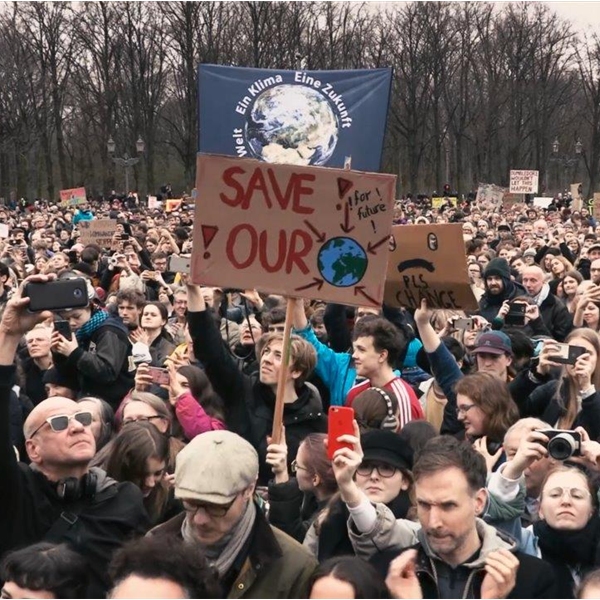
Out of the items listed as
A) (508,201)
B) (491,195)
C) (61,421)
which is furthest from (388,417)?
(508,201)

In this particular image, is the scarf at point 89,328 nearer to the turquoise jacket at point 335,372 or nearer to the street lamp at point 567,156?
the turquoise jacket at point 335,372

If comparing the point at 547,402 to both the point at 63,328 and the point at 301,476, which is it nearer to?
the point at 301,476

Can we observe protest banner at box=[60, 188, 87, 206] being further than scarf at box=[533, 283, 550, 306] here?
Yes

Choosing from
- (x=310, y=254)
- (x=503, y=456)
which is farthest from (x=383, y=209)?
(x=503, y=456)

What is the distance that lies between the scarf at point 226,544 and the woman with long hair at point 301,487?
571 mm

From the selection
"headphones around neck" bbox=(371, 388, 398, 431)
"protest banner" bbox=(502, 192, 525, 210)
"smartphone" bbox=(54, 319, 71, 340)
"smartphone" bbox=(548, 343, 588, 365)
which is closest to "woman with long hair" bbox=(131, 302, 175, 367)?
"smartphone" bbox=(54, 319, 71, 340)

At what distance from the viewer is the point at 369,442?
4.23 m

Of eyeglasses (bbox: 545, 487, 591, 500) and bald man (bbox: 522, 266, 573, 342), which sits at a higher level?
eyeglasses (bbox: 545, 487, 591, 500)

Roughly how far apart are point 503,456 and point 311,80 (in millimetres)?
6429

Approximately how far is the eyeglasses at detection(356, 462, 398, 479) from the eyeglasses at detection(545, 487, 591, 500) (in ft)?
1.84

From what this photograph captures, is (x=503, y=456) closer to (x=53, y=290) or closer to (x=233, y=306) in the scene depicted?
(x=53, y=290)

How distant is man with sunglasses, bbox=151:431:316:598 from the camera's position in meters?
3.39

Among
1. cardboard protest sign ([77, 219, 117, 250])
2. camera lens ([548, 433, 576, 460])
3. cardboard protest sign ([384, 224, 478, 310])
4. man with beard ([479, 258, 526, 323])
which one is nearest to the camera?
camera lens ([548, 433, 576, 460])

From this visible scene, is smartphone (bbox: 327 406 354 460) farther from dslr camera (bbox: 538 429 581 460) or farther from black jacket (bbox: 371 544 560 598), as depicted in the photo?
dslr camera (bbox: 538 429 581 460)
